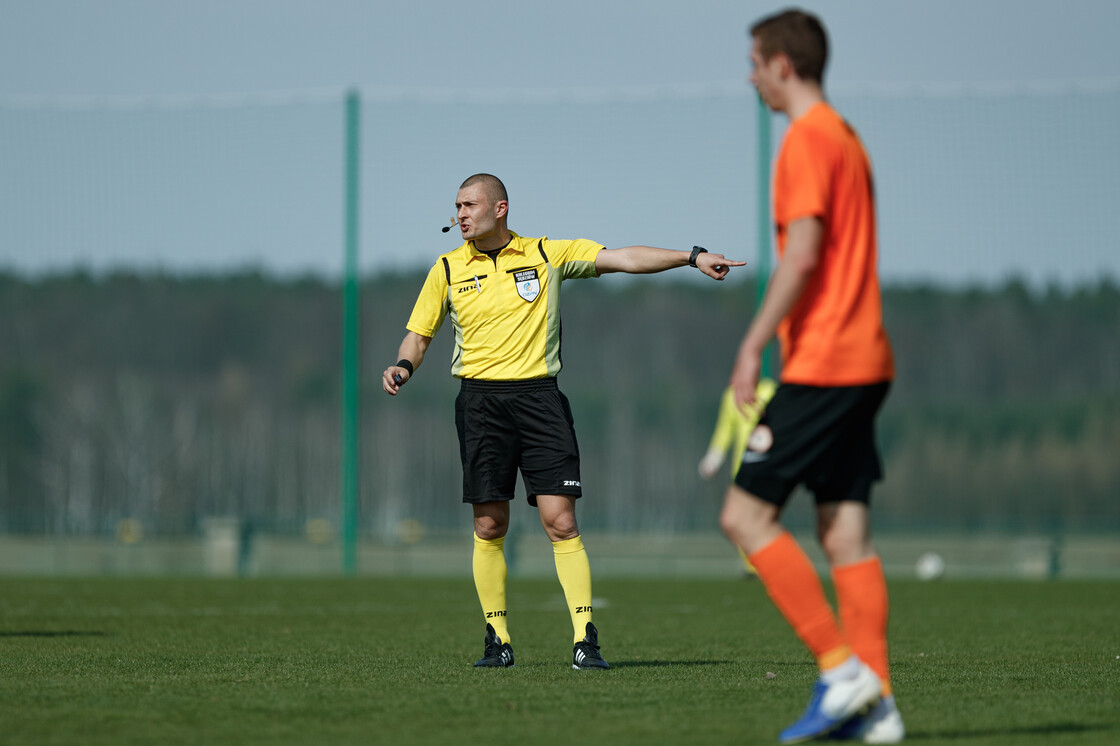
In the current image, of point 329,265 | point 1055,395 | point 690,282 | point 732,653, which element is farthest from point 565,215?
point 732,653

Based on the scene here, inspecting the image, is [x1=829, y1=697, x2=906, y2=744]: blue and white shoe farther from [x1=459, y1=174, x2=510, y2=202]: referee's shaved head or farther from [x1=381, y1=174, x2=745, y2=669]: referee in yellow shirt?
[x1=459, y1=174, x2=510, y2=202]: referee's shaved head

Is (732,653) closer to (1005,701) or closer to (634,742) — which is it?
(1005,701)

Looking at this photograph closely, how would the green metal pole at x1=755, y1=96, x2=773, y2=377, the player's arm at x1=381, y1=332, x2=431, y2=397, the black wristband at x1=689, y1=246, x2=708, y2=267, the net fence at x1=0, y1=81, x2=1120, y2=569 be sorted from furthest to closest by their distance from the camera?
the net fence at x1=0, y1=81, x2=1120, y2=569 → the green metal pole at x1=755, y1=96, x2=773, y2=377 → the player's arm at x1=381, y1=332, x2=431, y2=397 → the black wristband at x1=689, y1=246, x2=708, y2=267

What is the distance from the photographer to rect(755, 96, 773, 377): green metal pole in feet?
57.4

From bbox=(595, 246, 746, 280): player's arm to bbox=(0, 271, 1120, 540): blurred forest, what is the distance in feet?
38.3

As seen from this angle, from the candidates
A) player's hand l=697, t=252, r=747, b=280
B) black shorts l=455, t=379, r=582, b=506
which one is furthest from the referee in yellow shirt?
player's hand l=697, t=252, r=747, b=280

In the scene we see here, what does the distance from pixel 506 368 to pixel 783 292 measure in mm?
2418

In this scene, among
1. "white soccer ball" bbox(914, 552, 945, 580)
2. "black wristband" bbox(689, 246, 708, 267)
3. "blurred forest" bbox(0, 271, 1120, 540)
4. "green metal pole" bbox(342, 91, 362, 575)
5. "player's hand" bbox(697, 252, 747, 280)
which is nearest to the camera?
"player's hand" bbox(697, 252, 747, 280)

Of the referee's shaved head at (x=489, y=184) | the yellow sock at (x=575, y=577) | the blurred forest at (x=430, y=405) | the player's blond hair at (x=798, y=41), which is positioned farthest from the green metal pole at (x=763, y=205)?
the player's blond hair at (x=798, y=41)

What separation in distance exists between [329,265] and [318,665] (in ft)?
44.1

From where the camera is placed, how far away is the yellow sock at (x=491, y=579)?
6172 mm

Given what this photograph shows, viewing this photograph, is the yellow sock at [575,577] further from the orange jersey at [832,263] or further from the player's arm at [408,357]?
the orange jersey at [832,263]

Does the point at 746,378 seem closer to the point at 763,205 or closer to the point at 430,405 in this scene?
the point at 763,205

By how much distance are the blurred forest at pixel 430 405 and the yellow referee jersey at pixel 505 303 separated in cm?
1152
